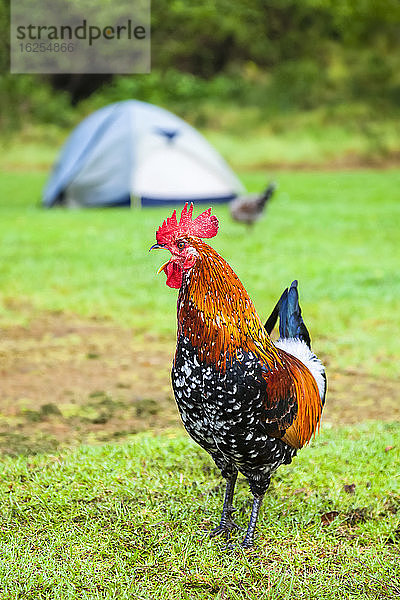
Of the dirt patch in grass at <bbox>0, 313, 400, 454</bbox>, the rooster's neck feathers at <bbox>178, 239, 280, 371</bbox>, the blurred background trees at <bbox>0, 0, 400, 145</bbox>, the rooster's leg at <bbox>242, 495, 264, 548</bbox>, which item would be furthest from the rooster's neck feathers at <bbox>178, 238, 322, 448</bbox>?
the blurred background trees at <bbox>0, 0, 400, 145</bbox>

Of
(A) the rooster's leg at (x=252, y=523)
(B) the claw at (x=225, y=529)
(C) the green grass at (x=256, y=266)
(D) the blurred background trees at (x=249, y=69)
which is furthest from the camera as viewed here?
(D) the blurred background trees at (x=249, y=69)

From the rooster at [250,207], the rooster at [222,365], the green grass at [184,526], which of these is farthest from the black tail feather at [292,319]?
the rooster at [250,207]

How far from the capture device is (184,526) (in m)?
3.15

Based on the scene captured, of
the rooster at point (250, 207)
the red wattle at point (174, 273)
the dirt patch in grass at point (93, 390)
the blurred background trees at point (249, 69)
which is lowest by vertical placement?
the dirt patch in grass at point (93, 390)

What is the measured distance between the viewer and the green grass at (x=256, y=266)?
21.4ft

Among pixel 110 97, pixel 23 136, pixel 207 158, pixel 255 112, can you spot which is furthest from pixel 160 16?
pixel 207 158

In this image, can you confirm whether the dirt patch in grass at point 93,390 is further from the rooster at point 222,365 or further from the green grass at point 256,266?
the rooster at point 222,365

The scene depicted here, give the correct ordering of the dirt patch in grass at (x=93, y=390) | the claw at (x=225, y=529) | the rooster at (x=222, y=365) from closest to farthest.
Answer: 1. the rooster at (x=222, y=365)
2. the claw at (x=225, y=529)
3. the dirt patch in grass at (x=93, y=390)

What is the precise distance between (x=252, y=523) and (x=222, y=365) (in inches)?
30.8

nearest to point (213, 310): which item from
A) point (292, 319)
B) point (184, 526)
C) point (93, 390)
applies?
point (292, 319)

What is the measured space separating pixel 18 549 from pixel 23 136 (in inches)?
952

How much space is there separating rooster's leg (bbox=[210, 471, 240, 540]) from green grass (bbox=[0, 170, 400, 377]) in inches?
99.1

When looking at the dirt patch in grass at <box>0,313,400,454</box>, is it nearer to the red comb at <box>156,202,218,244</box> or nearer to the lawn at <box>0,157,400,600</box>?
the lawn at <box>0,157,400,600</box>

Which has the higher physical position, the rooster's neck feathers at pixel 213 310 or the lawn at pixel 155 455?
the rooster's neck feathers at pixel 213 310
